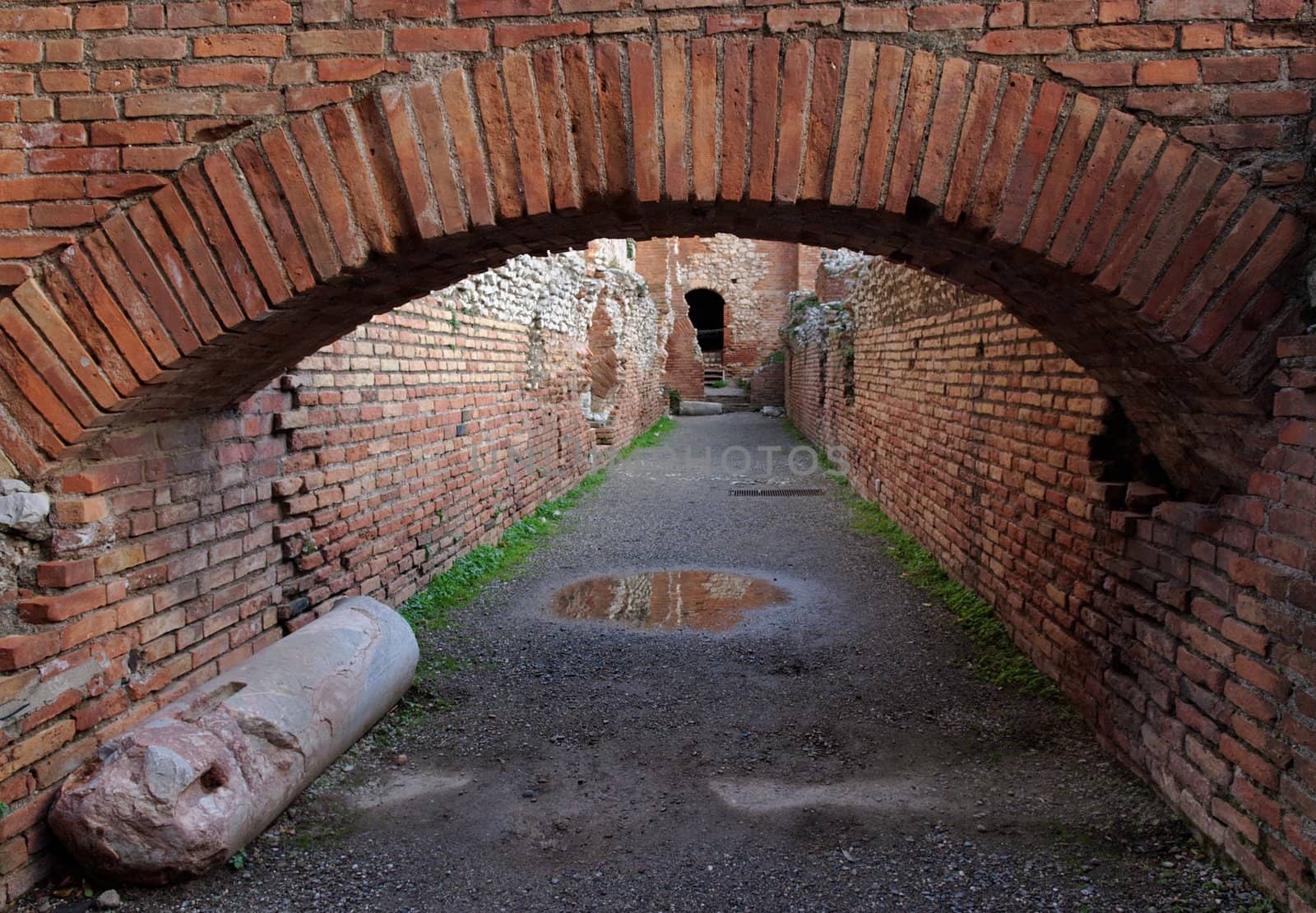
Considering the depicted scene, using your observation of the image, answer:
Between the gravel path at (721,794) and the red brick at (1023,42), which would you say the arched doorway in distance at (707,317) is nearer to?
the gravel path at (721,794)

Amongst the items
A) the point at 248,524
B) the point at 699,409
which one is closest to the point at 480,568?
the point at 248,524

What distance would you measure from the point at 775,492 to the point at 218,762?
8.16 meters

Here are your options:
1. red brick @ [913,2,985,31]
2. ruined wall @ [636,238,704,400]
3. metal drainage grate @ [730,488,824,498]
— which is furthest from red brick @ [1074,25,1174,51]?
ruined wall @ [636,238,704,400]

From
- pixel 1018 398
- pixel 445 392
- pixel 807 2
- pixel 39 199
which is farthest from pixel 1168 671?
pixel 445 392

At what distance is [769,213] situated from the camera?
2.57 meters

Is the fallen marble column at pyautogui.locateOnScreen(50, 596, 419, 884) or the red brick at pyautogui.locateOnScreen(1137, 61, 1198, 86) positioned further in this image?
the fallen marble column at pyautogui.locateOnScreen(50, 596, 419, 884)

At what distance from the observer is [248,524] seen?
3.67 m

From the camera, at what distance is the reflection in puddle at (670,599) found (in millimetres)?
5379

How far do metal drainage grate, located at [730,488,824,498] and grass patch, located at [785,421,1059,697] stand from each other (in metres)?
1.80

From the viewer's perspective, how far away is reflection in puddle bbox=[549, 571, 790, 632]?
5.38 metres

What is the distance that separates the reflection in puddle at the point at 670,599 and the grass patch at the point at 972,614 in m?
1.17

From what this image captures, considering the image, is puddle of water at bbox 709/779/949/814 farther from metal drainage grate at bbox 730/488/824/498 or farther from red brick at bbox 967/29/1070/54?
metal drainage grate at bbox 730/488/824/498

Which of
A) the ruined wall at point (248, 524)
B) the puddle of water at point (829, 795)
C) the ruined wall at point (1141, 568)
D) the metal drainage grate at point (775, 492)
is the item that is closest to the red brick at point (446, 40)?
the ruined wall at point (248, 524)

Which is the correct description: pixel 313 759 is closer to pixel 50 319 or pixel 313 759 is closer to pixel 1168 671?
pixel 50 319
